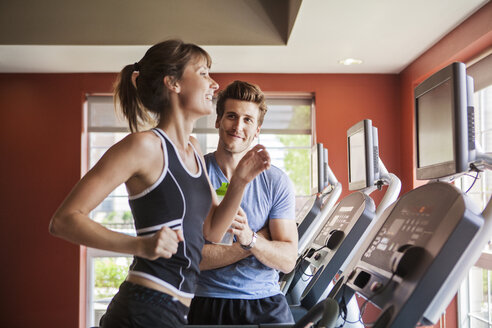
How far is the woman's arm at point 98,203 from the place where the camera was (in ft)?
3.63

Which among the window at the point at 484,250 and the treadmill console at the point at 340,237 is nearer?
the treadmill console at the point at 340,237

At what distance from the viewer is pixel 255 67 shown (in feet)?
17.1

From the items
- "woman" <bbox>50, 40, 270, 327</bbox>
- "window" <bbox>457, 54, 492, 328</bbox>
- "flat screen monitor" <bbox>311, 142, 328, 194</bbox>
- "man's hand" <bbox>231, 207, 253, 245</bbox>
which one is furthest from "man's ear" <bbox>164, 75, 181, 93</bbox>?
"window" <bbox>457, 54, 492, 328</bbox>

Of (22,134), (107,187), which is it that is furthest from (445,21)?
(22,134)

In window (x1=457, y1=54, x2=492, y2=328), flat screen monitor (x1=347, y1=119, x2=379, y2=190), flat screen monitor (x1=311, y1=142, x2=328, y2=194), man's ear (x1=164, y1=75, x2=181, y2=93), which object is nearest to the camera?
man's ear (x1=164, y1=75, x2=181, y2=93)

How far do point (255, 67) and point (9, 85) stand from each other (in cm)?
253

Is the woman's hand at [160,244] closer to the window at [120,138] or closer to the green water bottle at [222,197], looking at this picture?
the green water bottle at [222,197]

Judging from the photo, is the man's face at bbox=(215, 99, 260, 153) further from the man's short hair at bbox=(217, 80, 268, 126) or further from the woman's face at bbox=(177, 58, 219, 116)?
the woman's face at bbox=(177, 58, 219, 116)

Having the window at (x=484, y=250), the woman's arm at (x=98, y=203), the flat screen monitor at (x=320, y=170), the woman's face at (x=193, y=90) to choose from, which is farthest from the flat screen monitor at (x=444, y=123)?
the window at (x=484, y=250)

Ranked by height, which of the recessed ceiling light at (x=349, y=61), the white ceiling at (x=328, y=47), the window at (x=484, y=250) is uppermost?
the white ceiling at (x=328, y=47)

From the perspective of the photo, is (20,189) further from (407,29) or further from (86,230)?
(86,230)

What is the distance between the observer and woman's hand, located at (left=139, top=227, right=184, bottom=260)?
1091 mm

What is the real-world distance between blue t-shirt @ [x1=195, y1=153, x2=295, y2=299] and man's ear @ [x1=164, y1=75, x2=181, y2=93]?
583 mm

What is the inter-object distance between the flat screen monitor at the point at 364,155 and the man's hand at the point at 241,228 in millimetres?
677
